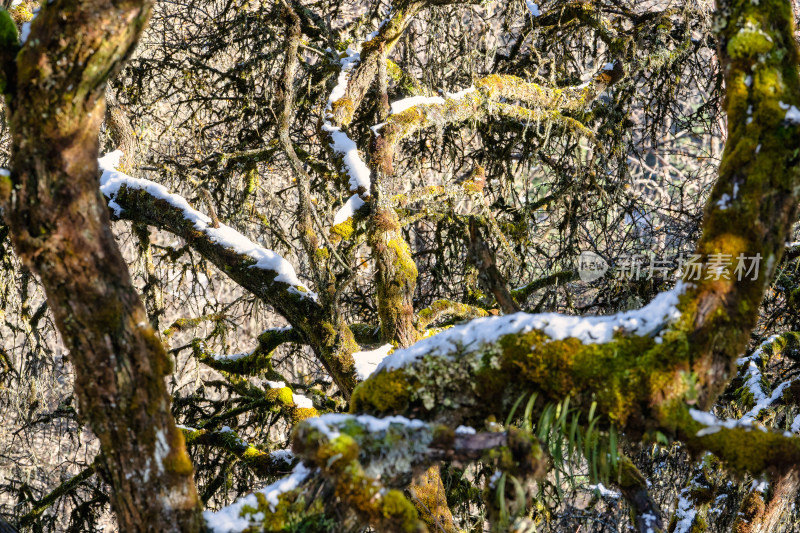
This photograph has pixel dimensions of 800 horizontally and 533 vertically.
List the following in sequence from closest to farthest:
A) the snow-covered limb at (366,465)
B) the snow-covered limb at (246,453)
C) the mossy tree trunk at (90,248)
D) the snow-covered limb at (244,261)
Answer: the mossy tree trunk at (90,248) → the snow-covered limb at (366,465) → the snow-covered limb at (244,261) → the snow-covered limb at (246,453)

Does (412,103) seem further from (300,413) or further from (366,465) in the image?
(366,465)

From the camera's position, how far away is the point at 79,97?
1568mm

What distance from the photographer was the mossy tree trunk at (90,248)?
1538mm

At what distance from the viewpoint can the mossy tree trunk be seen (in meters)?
1.54

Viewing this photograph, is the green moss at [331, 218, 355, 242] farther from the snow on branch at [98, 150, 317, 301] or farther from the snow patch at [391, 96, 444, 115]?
the snow patch at [391, 96, 444, 115]

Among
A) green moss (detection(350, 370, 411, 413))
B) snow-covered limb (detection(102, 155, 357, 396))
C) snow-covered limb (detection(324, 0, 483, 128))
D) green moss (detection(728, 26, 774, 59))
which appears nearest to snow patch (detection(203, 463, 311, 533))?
green moss (detection(350, 370, 411, 413))

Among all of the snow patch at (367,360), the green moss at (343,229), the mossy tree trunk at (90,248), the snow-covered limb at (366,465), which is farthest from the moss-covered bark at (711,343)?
the green moss at (343,229)

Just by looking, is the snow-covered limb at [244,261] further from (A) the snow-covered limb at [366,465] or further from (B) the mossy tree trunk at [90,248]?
(B) the mossy tree trunk at [90,248]

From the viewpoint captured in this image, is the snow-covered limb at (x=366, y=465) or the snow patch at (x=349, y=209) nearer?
the snow-covered limb at (x=366, y=465)

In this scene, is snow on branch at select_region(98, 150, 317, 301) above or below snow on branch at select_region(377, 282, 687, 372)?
above

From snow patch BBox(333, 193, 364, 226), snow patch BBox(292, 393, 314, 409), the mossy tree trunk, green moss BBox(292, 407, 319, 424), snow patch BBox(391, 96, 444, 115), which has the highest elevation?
snow patch BBox(391, 96, 444, 115)

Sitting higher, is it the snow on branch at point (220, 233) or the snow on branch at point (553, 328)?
the snow on branch at point (220, 233)

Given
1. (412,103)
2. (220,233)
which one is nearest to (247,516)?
(220,233)

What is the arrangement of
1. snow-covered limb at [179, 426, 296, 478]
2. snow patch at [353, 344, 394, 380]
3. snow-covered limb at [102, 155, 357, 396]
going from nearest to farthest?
snow patch at [353, 344, 394, 380], snow-covered limb at [102, 155, 357, 396], snow-covered limb at [179, 426, 296, 478]
